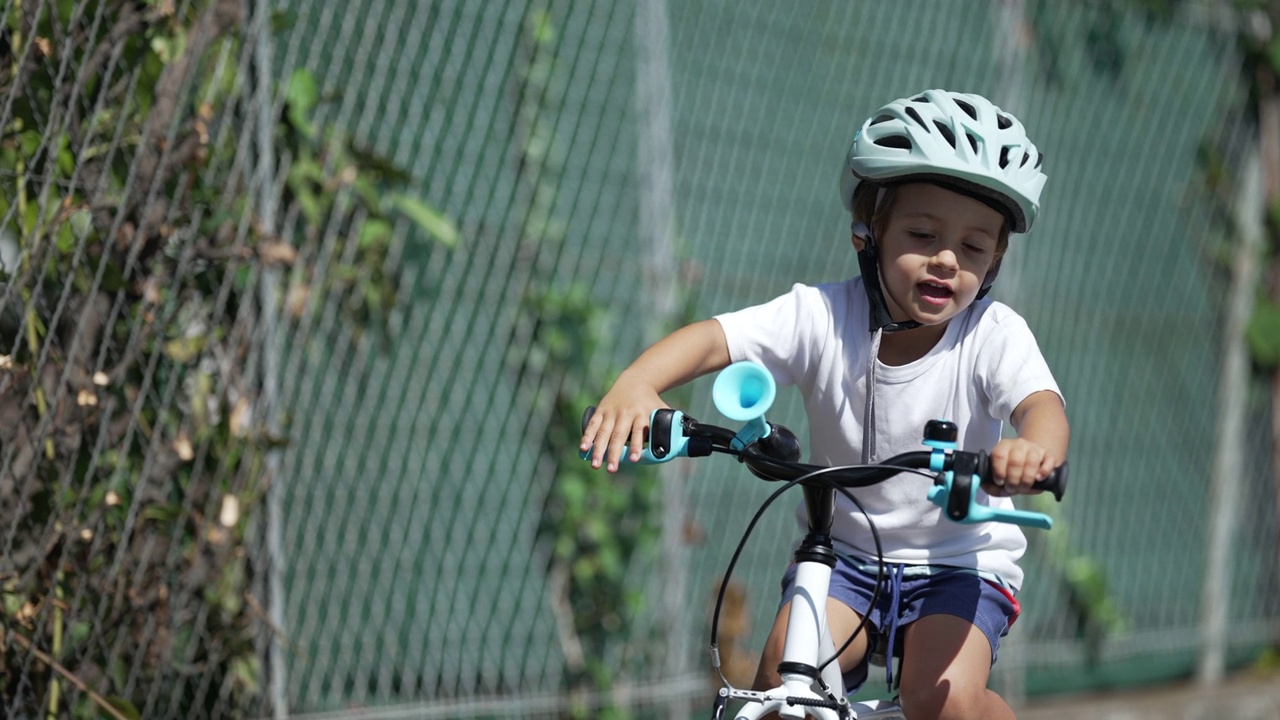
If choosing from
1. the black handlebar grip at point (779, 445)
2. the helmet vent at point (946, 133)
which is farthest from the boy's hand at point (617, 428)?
the helmet vent at point (946, 133)

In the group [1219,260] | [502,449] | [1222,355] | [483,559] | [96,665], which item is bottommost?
[96,665]

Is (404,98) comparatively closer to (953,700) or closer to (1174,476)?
A: (953,700)

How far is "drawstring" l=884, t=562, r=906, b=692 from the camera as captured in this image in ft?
9.16

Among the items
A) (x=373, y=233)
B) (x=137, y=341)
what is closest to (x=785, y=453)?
(x=137, y=341)

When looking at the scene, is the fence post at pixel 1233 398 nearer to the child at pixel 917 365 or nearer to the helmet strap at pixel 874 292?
the child at pixel 917 365

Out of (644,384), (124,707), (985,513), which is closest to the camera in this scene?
(985,513)

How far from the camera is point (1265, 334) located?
702 centimetres

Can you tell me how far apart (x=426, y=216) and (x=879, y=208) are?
196 centimetres

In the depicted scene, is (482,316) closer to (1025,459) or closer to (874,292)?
(874,292)

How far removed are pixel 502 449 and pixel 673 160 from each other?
1.18m

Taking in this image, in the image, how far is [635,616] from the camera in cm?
498

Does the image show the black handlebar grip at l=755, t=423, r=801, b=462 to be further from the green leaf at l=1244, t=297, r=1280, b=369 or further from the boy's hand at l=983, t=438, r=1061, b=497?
the green leaf at l=1244, t=297, r=1280, b=369

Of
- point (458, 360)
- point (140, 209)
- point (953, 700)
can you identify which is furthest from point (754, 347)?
point (458, 360)

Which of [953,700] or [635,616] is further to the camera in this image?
[635,616]
